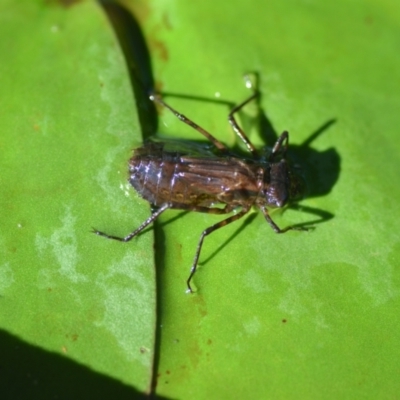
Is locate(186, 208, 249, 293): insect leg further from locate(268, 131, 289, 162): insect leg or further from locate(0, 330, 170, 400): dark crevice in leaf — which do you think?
locate(0, 330, 170, 400): dark crevice in leaf

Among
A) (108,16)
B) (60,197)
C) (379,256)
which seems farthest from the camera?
(108,16)

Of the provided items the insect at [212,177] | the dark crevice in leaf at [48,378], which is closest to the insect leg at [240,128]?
the insect at [212,177]

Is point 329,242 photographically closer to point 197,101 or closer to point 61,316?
point 197,101

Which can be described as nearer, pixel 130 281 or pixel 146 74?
pixel 130 281

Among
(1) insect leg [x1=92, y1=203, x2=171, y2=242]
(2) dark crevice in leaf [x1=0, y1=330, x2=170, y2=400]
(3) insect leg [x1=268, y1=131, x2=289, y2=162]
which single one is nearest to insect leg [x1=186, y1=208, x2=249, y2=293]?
(1) insect leg [x1=92, y1=203, x2=171, y2=242]

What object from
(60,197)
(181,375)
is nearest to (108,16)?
(60,197)

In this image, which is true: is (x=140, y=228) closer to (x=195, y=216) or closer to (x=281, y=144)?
(x=195, y=216)

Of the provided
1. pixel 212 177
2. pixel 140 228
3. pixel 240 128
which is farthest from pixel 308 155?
pixel 140 228
